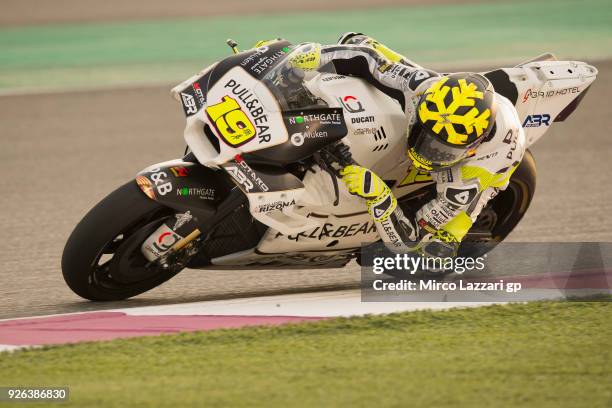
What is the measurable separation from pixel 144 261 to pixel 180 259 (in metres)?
0.19

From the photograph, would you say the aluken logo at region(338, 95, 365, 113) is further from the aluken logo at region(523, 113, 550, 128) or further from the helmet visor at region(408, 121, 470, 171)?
the aluken logo at region(523, 113, 550, 128)

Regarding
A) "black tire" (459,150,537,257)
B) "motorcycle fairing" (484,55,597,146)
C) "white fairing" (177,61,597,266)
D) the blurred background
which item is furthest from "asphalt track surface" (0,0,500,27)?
"white fairing" (177,61,597,266)

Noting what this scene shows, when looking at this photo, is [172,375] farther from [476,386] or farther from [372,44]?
[372,44]

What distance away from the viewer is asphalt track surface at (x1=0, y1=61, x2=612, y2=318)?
22.2 ft

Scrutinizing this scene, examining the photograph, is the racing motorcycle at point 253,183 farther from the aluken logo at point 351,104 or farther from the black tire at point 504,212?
the black tire at point 504,212

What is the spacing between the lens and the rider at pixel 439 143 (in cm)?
589

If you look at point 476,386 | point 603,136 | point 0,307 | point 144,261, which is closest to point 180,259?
point 144,261

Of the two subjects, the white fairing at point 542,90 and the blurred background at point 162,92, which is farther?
the blurred background at point 162,92

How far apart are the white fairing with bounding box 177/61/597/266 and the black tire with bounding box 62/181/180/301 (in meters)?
0.39

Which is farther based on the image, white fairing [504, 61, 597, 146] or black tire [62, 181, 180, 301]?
white fairing [504, 61, 597, 146]

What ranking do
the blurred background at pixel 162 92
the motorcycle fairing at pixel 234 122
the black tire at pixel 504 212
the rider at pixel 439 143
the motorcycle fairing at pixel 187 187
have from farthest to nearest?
the blurred background at pixel 162 92 < the black tire at pixel 504 212 < the rider at pixel 439 143 < the motorcycle fairing at pixel 187 187 < the motorcycle fairing at pixel 234 122

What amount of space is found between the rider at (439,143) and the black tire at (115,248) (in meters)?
1.06

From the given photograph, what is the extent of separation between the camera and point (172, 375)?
4840mm

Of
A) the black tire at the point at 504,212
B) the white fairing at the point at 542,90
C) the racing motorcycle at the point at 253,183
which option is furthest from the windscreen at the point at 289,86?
the black tire at the point at 504,212
